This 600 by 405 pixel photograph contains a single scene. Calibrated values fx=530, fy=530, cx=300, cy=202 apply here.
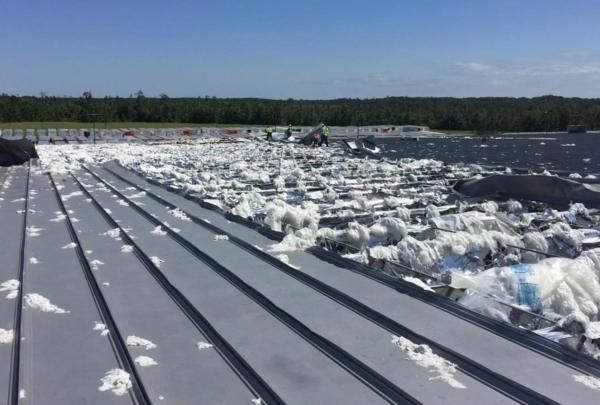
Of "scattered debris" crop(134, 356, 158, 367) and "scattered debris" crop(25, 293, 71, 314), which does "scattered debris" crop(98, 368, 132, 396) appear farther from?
"scattered debris" crop(25, 293, 71, 314)

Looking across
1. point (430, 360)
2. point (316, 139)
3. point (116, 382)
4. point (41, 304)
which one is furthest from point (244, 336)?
point (316, 139)

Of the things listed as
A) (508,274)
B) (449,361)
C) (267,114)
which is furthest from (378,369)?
(267,114)

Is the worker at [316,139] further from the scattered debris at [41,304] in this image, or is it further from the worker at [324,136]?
the scattered debris at [41,304]

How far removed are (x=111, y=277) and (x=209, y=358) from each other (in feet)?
8.12

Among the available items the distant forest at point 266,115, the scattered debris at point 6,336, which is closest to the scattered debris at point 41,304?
the scattered debris at point 6,336

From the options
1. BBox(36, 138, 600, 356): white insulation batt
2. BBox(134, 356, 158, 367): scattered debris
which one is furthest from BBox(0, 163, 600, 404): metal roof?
BBox(36, 138, 600, 356): white insulation batt

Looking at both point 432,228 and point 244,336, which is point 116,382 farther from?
point 432,228

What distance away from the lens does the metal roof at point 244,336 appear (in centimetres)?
337

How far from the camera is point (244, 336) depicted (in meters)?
4.21

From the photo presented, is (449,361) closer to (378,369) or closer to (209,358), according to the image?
(378,369)

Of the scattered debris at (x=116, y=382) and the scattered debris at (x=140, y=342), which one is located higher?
the scattered debris at (x=140, y=342)

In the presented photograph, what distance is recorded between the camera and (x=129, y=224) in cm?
877

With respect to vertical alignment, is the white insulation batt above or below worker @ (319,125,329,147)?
below

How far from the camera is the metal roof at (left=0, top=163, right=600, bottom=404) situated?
3369 mm
